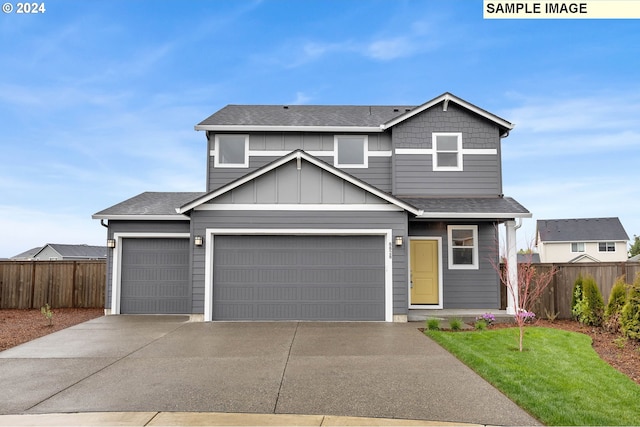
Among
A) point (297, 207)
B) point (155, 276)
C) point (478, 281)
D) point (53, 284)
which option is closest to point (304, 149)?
point (297, 207)

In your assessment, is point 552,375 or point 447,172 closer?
point 552,375

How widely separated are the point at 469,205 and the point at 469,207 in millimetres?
224

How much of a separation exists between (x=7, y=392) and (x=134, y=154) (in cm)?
1506

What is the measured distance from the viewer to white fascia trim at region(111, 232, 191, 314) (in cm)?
1272

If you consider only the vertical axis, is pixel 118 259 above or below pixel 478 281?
above

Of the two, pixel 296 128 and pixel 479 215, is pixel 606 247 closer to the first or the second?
pixel 479 215

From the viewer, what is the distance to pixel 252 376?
600cm

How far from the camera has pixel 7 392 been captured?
542cm

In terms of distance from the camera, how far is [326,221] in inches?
444

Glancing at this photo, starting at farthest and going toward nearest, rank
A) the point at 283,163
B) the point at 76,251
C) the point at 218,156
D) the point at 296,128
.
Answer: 1. the point at 76,251
2. the point at 218,156
3. the point at 296,128
4. the point at 283,163

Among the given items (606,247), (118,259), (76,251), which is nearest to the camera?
(118,259)

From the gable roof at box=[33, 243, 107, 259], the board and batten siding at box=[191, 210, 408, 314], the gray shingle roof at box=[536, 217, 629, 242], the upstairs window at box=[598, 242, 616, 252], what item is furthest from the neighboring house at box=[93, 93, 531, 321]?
the gable roof at box=[33, 243, 107, 259]

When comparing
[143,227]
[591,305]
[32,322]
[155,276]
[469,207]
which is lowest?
[32,322]

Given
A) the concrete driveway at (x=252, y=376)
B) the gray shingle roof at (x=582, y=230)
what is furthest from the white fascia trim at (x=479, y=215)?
the gray shingle roof at (x=582, y=230)
